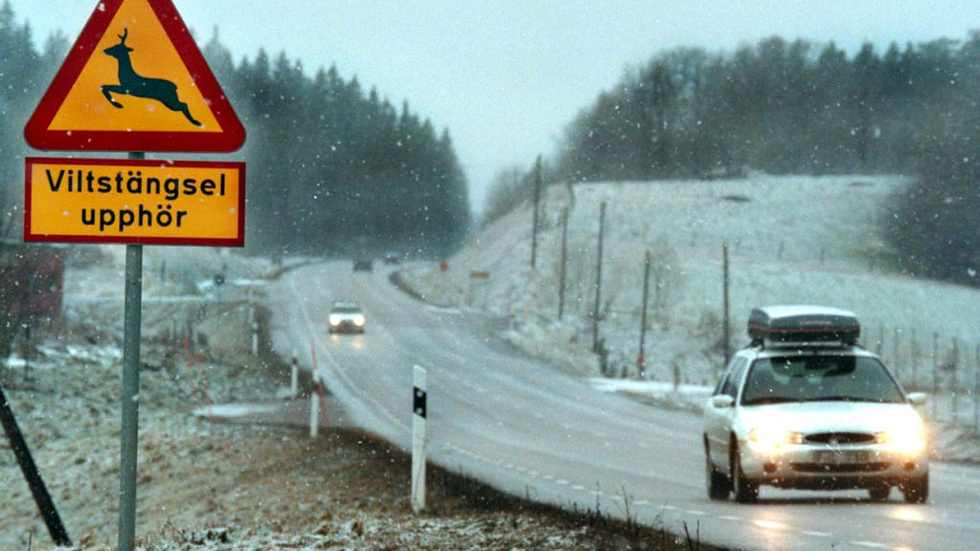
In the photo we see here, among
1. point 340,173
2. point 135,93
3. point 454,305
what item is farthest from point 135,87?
point 340,173

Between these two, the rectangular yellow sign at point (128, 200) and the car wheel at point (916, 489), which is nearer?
the rectangular yellow sign at point (128, 200)

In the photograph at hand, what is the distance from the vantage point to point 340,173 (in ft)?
419

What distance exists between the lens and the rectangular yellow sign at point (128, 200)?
6.00 metres

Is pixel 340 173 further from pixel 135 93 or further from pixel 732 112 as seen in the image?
pixel 135 93

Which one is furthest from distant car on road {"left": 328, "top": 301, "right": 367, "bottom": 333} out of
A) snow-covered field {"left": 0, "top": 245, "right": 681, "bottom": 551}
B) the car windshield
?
the car windshield

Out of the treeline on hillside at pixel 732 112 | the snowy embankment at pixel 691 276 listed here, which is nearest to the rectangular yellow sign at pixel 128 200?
the snowy embankment at pixel 691 276

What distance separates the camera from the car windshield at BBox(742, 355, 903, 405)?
13547 millimetres

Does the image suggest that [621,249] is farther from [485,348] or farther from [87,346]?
[87,346]

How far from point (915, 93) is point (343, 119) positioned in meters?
49.0

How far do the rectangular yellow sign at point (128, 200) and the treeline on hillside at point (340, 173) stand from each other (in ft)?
330

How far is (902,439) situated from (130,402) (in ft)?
28.2

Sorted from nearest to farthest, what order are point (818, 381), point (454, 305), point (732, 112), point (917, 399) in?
point (917, 399), point (818, 381), point (454, 305), point (732, 112)

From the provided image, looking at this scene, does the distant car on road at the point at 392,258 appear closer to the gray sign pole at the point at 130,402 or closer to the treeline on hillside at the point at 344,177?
the treeline on hillside at the point at 344,177

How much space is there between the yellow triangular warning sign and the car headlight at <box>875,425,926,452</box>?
27.3ft
